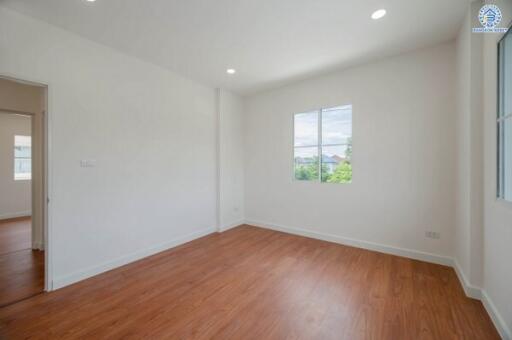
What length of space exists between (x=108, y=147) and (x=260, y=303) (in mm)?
2843

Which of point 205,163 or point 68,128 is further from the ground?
point 68,128

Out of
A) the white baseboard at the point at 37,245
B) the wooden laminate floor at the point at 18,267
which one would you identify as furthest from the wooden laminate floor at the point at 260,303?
the white baseboard at the point at 37,245

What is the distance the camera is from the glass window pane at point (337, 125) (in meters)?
3.71

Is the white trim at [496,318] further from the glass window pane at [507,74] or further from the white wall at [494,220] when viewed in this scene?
the glass window pane at [507,74]

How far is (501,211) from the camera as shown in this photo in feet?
5.79

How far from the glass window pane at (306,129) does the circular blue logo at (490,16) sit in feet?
7.69

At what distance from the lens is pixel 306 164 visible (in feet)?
14.0

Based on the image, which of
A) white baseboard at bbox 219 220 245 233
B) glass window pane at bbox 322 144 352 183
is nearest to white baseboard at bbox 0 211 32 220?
white baseboard at bbox 219 220 245 233

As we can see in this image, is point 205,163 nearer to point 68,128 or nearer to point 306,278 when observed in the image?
point 68,128

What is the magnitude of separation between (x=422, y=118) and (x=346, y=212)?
73.1 inches

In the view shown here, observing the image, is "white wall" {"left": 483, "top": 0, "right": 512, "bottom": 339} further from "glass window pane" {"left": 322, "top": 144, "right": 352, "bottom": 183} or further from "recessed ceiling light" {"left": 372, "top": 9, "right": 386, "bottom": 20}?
"glass window pane" {"left": 322, "top": 144, "right": 352, "bottom": 183}

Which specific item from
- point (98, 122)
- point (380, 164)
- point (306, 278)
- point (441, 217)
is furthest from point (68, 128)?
point (441, 217)

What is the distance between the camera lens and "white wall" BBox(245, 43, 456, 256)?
2920 millimetres

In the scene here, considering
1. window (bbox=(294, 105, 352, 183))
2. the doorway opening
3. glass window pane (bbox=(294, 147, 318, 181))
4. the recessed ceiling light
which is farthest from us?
glass window pane (bbox=(294, 147, 318, 181))
